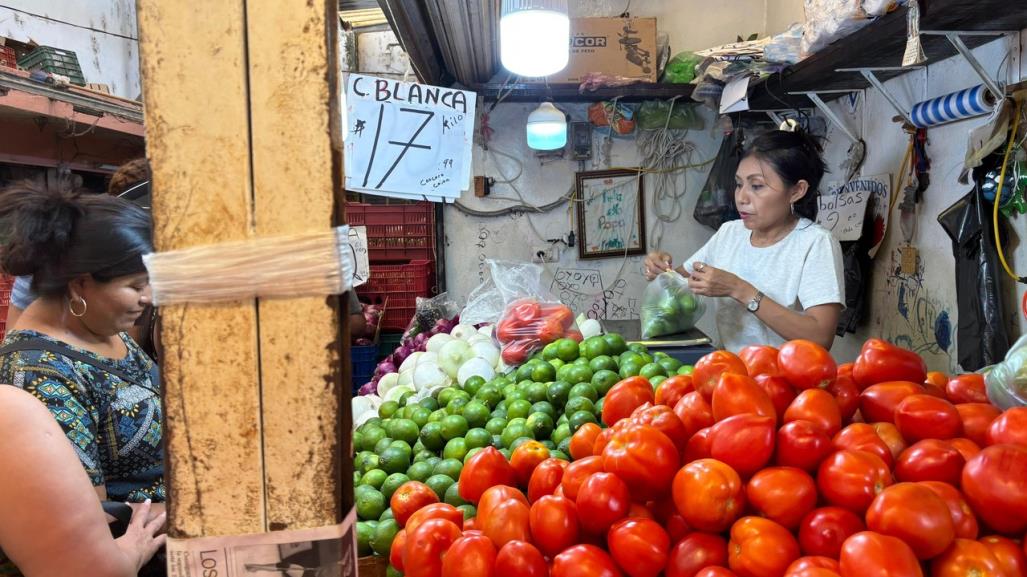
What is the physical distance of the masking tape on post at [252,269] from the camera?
806 mm

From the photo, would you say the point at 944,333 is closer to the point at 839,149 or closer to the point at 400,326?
the point at 839,149

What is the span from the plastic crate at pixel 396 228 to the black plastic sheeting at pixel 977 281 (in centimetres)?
410

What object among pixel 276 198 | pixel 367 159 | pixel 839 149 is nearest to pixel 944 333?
pixel 839 149

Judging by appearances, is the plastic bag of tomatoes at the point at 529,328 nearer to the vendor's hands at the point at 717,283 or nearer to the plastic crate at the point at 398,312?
the vendor's hands at the point at 717,283

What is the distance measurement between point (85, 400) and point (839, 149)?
5276mm

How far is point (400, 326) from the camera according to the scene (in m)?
5.81

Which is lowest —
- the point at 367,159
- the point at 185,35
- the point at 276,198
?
the point at 276,198

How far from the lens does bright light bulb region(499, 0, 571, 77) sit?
2.80 m

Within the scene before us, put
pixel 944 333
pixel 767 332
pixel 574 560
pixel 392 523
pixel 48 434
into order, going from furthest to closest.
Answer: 1. pixel 944 333
2. pixel 767 332
3. pixel 392 523
4. pixel 48 434
5. pixel 574 560

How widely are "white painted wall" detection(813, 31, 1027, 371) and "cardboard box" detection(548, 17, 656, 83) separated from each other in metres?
1.89

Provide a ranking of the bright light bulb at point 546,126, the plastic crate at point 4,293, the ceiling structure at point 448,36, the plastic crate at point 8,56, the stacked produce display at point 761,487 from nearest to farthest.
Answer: the stacked produce display at point 761,487 → the ceiling structure at point 448,36 → the plastic crate at point 4,293 → the plastic crate at point 8,56 → the bright light bulb at point 546,126

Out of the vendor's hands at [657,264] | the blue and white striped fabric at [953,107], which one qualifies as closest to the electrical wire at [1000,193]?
the blue and white striped fabric at [953,107]

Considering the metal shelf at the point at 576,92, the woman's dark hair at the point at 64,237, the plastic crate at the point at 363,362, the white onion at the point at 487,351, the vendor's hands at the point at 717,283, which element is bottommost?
the plastic crate at the point at 363,362

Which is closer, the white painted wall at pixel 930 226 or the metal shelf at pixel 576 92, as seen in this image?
the white painted wall at pixel 930 226
